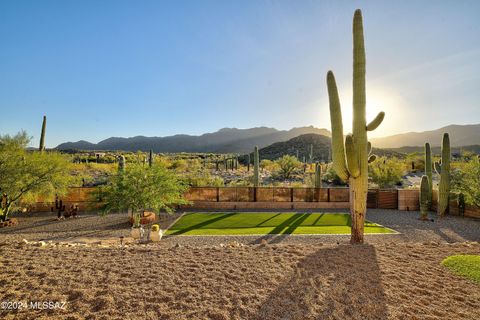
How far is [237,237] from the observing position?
12852 millimetres

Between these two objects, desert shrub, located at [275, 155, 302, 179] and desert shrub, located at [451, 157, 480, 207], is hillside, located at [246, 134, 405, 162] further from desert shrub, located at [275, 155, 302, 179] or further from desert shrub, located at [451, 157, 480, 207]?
desert shrub, located at [451, 157, 480, 207]

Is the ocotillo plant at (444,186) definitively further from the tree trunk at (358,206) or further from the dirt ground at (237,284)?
→ the tree trunk at (358,206)

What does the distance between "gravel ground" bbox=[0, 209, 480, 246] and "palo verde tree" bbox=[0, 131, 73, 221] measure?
1420 mm

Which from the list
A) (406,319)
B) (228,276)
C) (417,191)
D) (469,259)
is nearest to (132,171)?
(228,276)

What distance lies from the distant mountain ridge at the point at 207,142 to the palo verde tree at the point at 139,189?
107256mm

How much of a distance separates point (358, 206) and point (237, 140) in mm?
129472

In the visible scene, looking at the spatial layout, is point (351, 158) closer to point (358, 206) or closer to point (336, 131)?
point (336, 131)

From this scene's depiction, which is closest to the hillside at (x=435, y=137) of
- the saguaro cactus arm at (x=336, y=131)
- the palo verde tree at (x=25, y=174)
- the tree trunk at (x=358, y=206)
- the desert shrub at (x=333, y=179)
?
the desert shrub at (x=333, y=179)

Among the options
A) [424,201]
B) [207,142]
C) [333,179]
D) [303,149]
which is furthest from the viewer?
[207,142]

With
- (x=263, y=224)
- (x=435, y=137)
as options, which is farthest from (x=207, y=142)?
(x=263, y=224)

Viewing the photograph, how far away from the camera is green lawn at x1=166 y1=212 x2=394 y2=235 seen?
13969mm

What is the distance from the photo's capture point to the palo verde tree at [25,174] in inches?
599

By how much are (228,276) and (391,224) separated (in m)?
12.1

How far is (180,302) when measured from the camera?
573 cm
